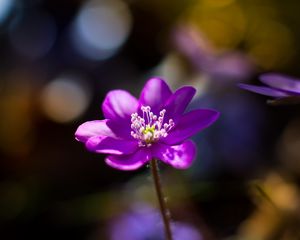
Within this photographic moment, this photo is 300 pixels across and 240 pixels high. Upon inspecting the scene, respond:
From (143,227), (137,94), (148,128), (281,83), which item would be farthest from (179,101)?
(137,94)

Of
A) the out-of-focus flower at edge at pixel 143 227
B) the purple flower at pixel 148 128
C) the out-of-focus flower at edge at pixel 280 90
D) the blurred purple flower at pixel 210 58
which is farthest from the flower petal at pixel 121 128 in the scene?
the blurred purple flower at pixel 210 58

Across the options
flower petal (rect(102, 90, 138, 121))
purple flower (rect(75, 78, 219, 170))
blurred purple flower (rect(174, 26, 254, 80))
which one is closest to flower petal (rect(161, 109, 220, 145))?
purple flower (rect(75, 78, 219, 170))

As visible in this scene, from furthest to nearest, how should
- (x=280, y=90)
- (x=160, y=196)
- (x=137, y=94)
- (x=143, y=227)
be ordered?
1. (x=137, y=94)
2. (x=143, y=227)
3. (x=280, y=90)
4. (x=160, y=196)

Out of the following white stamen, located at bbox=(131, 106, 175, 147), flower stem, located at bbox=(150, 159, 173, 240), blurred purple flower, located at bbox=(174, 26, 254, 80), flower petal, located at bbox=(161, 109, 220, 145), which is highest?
blurred purple flower, located at bbox=(174, 26, 254, 80)

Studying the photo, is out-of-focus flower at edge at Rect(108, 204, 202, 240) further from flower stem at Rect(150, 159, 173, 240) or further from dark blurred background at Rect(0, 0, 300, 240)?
flower stem at Rect(150, 159, 173, 240)

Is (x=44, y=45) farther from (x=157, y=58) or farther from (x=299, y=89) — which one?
(x=299, y=89)

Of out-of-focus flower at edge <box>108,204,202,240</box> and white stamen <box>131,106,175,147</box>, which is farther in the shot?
out-of-focus flower at edge <box>108,204,202,240</box>

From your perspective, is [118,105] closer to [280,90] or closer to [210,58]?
[280,90]
